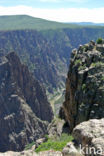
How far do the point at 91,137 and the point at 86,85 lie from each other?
72.7 feet

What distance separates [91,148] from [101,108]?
18.7m

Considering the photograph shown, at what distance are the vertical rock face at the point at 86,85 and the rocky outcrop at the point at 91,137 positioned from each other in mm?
13907

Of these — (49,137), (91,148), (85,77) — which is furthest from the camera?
(49,137)

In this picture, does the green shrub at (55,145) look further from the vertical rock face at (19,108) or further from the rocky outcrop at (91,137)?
the vertical rock face at (19,108)

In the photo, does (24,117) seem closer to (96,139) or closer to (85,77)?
(85,77)

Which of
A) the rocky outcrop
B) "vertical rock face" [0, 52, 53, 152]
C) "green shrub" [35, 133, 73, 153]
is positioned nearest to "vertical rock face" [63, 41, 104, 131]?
"green shrub" [35, 133, 73, 153]

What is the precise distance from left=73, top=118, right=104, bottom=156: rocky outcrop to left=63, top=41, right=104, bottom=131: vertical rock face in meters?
13.9

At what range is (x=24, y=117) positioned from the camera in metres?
166

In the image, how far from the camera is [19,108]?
16762 centimetres

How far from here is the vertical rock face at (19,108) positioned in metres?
160

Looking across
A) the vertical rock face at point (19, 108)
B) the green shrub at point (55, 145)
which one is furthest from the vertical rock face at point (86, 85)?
the vertical rock face at point (19, 108)

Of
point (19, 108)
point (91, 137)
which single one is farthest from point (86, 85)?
point (19, 108)

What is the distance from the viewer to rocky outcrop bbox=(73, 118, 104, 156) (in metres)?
20.0

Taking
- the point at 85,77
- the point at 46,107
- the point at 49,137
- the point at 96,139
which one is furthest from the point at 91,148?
the point at 46,107
